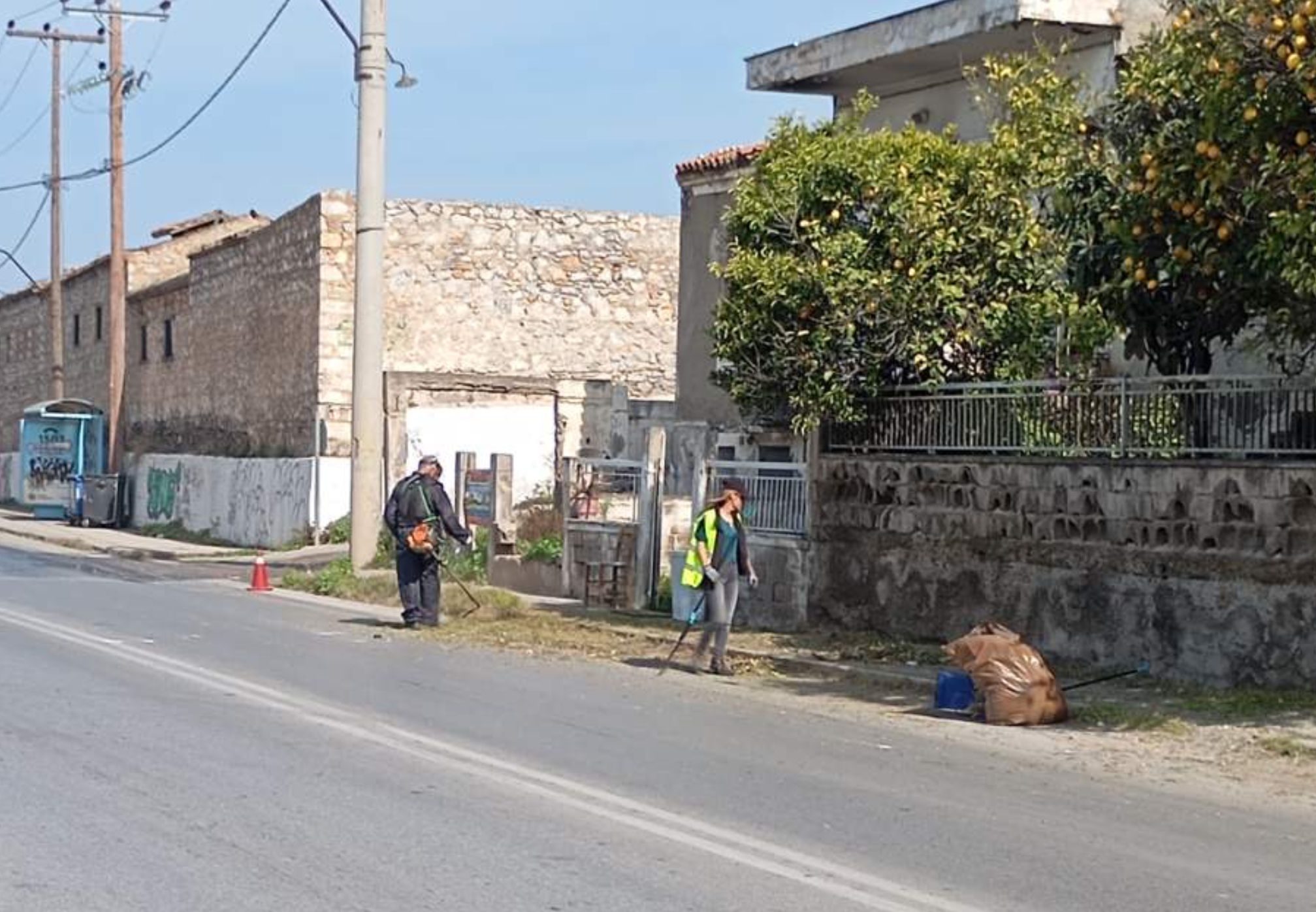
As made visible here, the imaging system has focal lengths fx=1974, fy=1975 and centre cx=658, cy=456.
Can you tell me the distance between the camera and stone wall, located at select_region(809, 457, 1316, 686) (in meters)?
14.4

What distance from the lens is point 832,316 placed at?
18.4m

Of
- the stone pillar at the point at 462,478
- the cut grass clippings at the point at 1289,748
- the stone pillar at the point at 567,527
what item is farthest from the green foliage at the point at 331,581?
the cut grass clippings at the point at 1289,748

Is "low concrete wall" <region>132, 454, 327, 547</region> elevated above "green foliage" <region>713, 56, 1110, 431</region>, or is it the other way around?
"green foliage" <region>713, 56, 1110, 431</region>

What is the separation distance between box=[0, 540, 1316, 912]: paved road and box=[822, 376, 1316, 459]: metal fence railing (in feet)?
12.0

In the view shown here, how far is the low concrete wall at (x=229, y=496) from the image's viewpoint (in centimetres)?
3619

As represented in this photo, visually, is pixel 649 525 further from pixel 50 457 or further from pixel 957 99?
pixel 50 457

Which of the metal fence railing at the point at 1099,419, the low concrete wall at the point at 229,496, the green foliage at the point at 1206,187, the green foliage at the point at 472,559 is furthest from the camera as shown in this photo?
the low concrete wall at the point at 229,496

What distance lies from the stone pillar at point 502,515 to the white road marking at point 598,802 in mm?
9849

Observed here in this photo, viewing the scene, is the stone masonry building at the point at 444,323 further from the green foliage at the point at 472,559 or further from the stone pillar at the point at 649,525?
the stone pillar at the point at 649,525

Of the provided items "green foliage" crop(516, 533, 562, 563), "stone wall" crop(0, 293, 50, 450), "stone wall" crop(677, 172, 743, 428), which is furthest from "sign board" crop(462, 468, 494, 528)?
"stone wall" crop(0, 293, 50, 450)

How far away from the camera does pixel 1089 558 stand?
16.2m

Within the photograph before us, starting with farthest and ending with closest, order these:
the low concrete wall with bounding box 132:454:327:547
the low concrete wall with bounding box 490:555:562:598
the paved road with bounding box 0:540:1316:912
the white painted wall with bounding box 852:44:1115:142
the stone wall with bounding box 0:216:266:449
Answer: the stone wall with bounding box 0:216:266:449 → the low concrete wall with bounding box 132:454:327:547 → the low concrete wall with bounding box 490:555:562:598 → the white painted wall with bounding box 852:44:1115:142 → the paved road with bounding box 0:540:1316:912

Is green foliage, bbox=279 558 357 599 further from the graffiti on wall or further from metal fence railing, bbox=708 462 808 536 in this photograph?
the graffiti on wall

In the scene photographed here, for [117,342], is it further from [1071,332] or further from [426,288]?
[1071,332]
